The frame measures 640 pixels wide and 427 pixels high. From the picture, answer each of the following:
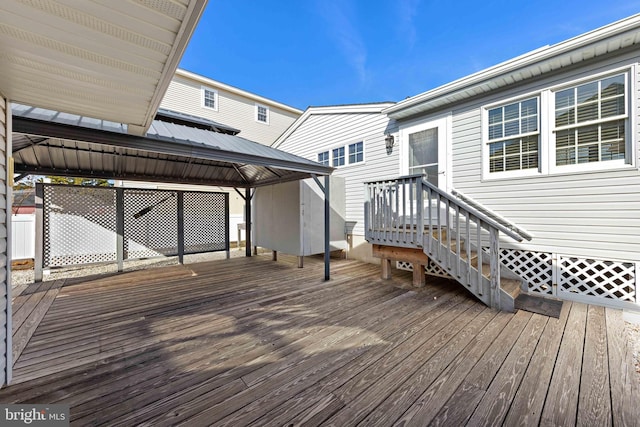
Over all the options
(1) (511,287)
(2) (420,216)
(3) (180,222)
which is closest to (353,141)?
(2) (420,216)

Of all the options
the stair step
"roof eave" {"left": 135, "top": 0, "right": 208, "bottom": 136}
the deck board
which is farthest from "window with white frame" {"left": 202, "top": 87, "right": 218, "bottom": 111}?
the deck board

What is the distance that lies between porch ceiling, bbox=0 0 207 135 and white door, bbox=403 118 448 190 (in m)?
4.63

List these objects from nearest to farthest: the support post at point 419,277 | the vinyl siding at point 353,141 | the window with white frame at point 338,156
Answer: the support post at point 419,277 → the vinyl siding at point 353,141 → the window with white frame at point 338,156

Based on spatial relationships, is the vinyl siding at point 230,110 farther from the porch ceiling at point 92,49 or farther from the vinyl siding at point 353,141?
the porch ceiling at point 92,49

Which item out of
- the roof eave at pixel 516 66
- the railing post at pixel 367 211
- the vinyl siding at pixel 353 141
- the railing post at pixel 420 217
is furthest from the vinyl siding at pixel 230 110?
the railing post at pixel 420 217

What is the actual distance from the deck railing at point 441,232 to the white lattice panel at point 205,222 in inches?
175

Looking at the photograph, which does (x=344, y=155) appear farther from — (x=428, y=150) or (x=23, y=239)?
(x=23, y=239)

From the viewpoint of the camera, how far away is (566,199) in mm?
3795

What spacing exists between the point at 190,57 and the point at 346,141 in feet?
25.7

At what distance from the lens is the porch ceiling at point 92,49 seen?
1305 millimetres

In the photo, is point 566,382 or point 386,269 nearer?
point 566,382

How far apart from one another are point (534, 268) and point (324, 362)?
392 centimetres

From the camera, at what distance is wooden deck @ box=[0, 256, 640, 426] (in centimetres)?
167

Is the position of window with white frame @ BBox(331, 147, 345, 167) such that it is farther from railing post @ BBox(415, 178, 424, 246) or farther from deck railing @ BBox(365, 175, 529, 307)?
railing post @ BBox(415, 178, 424, 246)
